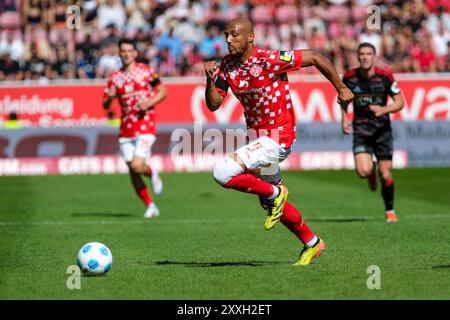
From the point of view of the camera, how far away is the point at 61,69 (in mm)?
25344

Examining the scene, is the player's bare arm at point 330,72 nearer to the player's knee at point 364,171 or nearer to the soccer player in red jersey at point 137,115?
the player's knee at point 364,171

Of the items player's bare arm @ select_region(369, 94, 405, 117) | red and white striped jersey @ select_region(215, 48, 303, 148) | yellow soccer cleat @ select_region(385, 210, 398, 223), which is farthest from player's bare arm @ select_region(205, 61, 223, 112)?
yellow soccer cleat @ select_region(385, 210, 398, 223)

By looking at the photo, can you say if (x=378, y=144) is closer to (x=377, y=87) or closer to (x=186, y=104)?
(x=377, y=87)

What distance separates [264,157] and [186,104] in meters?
14.6

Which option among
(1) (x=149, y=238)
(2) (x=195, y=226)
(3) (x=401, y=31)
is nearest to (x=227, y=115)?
(3) (x=401, y=31)

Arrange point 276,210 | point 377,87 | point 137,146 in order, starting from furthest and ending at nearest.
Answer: point 137,146
point 377,87
point 276,210

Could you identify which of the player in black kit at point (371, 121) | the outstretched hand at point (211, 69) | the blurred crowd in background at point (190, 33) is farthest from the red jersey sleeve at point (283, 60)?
the blurred crowd in background at point (190, 33)

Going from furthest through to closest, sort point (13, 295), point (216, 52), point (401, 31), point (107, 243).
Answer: point (401, 31) < point (216, 52) < point (107, 243) < point (13, 295)

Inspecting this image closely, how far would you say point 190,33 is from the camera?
88.9ft

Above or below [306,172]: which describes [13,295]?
above

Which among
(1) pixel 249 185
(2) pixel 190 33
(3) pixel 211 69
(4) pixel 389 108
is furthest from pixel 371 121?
(2) pixel 190 33

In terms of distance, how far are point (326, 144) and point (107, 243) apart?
1282cm
